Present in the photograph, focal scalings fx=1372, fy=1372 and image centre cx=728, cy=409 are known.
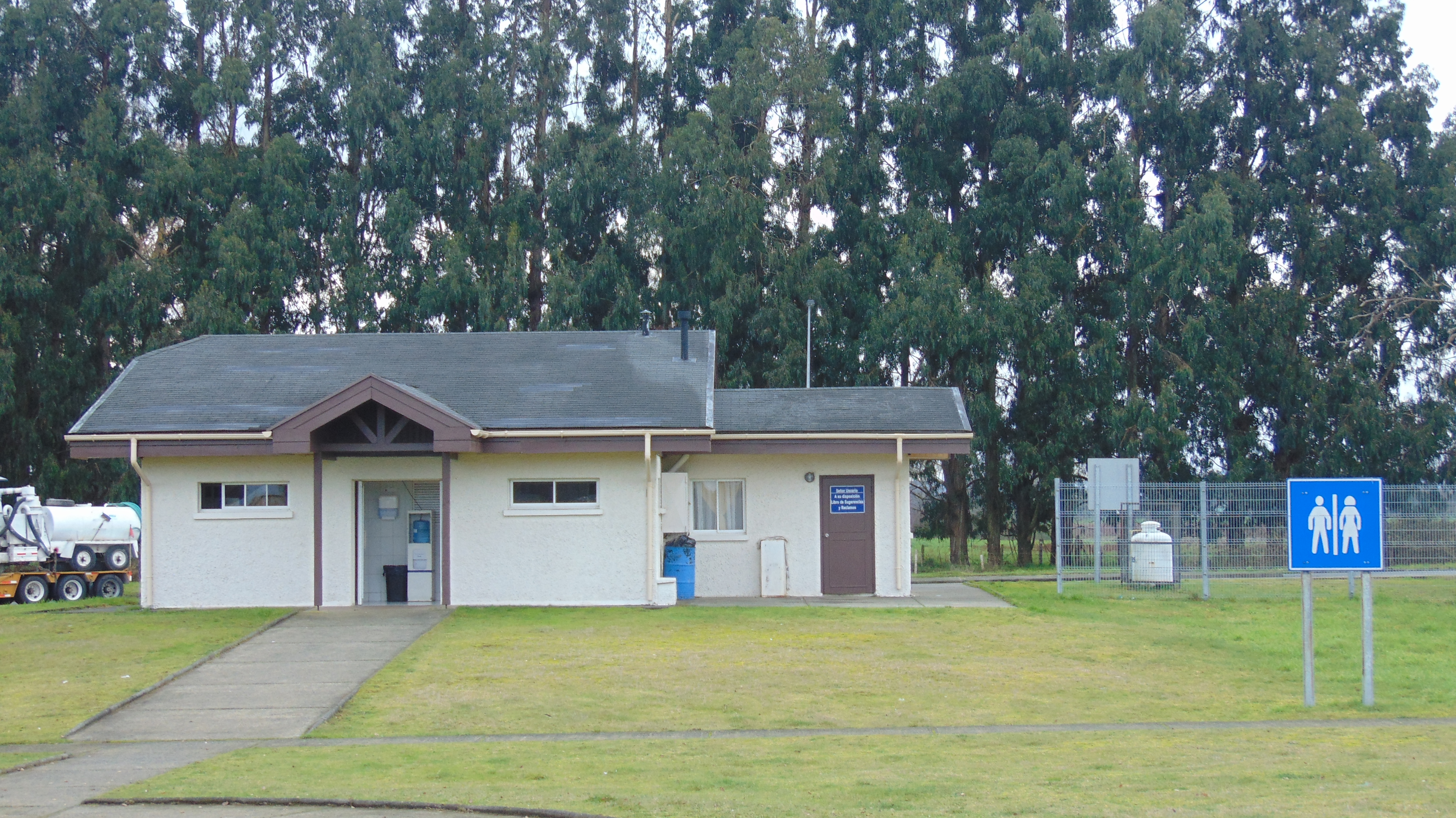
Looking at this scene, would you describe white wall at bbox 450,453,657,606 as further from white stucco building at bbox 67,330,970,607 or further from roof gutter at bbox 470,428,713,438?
roof gutter at bbox 470,428,713,438

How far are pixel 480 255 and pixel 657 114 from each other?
800 centimetres

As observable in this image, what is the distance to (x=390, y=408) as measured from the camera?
2059 cm

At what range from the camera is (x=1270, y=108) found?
40188mm

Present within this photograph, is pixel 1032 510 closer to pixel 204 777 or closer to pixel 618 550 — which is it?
pixel 618 550

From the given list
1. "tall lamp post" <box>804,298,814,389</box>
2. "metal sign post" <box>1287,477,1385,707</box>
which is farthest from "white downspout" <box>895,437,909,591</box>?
"tall lamp post" <box>804,298,814,389</box>

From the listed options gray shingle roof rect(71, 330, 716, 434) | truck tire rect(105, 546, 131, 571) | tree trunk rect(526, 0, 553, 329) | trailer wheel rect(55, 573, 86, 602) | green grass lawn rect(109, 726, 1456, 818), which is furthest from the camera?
tree trunk rect(526, 0, 553, 329)

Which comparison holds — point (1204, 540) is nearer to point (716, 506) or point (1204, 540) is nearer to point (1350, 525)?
point (716, 506)

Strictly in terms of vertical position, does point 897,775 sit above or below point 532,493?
below

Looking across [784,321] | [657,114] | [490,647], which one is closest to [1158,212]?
[784,321]

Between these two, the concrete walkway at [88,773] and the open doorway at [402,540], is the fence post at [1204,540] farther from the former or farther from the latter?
the concrete walkway at [88,773]

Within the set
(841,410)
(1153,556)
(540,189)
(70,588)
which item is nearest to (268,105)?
(540,189)

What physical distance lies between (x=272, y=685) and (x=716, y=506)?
10.1 metres

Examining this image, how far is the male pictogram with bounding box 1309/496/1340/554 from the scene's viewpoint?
1262 cm

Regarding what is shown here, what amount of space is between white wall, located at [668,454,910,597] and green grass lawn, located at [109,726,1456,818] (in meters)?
11.6
